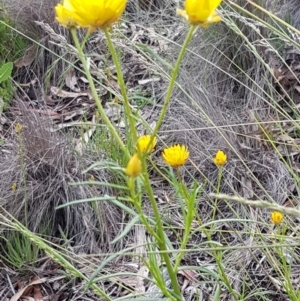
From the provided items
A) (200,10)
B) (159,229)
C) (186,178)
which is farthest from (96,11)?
(186,178)

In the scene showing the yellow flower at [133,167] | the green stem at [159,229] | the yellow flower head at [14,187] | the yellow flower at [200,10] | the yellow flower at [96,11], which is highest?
the yellow flower at [200,10]

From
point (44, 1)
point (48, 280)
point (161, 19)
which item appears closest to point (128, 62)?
point (161, 19)

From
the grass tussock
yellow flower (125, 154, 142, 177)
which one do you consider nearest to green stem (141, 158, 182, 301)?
yellow flower (125, 154, 142, 177)

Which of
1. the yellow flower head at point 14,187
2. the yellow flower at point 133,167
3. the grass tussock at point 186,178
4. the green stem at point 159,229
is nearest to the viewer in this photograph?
the yellow flower at point 133,167

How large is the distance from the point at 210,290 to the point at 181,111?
2.80ft

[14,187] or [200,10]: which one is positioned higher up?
[200,10]

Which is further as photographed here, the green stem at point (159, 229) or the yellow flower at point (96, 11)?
the green stem at point (159, 229)

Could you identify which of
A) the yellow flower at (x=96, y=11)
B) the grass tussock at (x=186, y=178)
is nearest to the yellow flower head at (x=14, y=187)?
the grass tussock at (x=186, y=178)

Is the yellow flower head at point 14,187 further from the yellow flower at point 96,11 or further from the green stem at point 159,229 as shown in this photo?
the yellow flower at point 96,11

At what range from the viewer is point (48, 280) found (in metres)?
1.85

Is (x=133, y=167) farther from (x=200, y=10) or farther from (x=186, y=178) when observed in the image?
(x=186, y=178)

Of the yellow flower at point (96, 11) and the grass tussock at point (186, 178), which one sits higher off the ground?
the yellow flower at point (96, 11)

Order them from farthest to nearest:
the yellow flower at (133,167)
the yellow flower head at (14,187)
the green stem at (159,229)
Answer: the yellow flower head at (14,187), the green stem at (159,229), the yellow flower at (133,167)

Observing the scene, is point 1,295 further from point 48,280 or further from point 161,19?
point 161,19
